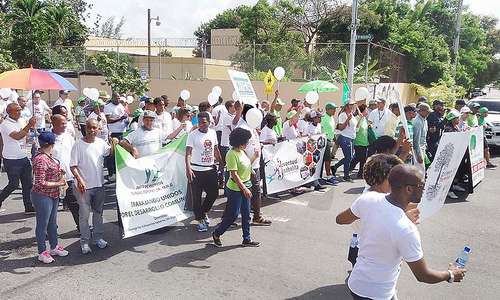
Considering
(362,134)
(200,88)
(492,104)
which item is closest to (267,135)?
(362,134)

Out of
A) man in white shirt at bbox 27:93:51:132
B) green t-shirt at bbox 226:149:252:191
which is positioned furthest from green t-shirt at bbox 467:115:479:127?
man in white shirt at bbox 27:93:51:132

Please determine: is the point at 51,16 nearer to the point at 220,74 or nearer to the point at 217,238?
the point at 220,74

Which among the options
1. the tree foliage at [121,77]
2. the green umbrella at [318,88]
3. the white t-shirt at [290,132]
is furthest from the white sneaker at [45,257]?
the tree foliage at [121,77]

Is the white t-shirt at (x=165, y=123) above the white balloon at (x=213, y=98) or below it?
below

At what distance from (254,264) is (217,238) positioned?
73 cm

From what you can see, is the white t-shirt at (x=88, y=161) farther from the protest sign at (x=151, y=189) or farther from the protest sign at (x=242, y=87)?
the protest sign at (x=242, y=87)

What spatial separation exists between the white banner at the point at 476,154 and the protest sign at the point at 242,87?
4.35 metres

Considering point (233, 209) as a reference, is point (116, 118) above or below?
above

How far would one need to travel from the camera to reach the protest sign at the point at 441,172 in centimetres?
553

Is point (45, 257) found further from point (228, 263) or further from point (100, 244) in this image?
point (228, 263)

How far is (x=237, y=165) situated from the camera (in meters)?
5.66

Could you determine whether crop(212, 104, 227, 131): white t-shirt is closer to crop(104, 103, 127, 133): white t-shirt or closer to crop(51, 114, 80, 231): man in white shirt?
crop(104, 103, 127, 133): white t-shirt

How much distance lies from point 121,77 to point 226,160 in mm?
20077

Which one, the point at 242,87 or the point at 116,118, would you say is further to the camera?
the point at 116,118
